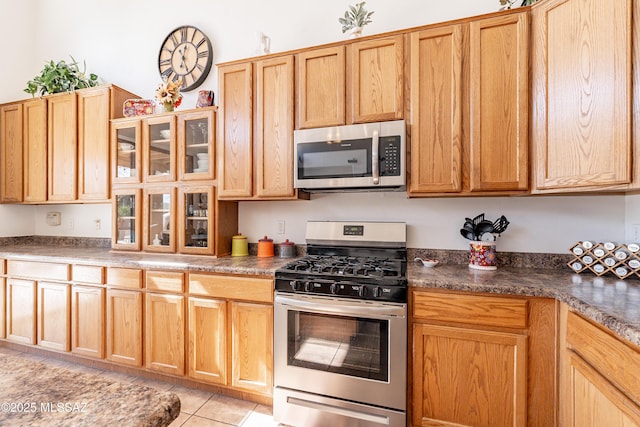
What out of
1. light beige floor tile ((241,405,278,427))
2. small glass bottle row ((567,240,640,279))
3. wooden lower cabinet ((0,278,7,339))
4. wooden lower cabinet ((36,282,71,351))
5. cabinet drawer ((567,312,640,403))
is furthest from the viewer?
wooden lower cabinet ((0,278,7,339))

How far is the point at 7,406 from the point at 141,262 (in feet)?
6.10

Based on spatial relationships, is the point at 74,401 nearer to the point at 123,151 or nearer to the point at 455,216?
the point at 455,216

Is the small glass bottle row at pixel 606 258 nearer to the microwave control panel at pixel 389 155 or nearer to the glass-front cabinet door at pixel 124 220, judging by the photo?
the microwave control panel at pixel 389 155

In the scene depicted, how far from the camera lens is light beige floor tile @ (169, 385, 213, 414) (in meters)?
1.98

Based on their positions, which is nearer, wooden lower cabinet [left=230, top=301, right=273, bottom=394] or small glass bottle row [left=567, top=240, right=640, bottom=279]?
small glass bottle row [left=567, top=240, right=640, bottom=279]

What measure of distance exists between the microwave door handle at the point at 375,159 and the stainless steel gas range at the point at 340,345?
57 cm

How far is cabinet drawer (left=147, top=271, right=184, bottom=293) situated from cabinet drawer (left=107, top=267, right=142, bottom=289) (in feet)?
0.32

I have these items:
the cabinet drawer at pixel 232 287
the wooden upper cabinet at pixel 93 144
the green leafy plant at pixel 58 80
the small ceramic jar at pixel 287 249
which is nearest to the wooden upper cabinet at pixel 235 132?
the small ceramic jar at pixel 287 249

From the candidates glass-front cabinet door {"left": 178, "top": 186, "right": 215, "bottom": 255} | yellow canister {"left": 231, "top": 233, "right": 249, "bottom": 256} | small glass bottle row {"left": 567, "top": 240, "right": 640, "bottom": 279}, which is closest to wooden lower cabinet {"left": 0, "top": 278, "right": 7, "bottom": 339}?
glass-front cabinet door {"left": 178, "top": 186, "right": 215, "bottom": 255}

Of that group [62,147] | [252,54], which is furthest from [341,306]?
[62,147]

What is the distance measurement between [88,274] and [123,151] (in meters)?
1.09

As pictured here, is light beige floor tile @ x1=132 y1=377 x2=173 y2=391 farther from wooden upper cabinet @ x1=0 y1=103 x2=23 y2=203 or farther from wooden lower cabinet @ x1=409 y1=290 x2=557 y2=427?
wooden upper cabinet @ x1=0 y1=103 x2=23 y2=203

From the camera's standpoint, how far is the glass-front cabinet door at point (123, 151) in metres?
2.67

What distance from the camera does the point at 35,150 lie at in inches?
118
